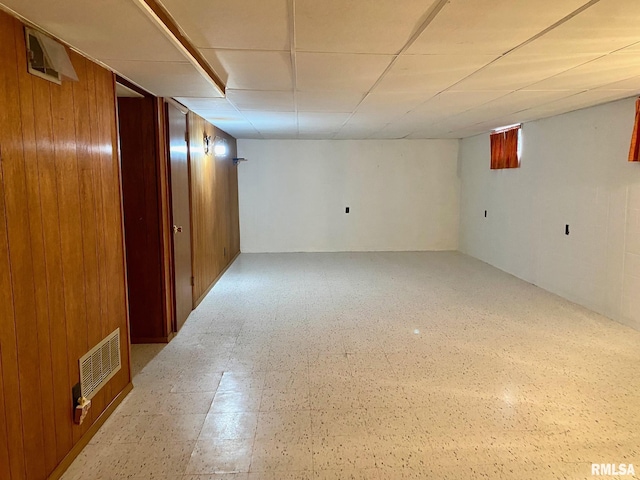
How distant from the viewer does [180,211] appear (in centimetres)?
402

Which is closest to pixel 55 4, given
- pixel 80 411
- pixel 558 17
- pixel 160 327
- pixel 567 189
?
pixel 80 411

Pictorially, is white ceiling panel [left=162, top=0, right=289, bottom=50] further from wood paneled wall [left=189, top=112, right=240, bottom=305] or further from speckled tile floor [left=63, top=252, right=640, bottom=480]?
wood paneled wall [left=189, top=112, right=240, bottom=305]

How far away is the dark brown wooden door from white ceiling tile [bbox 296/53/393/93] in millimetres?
1305

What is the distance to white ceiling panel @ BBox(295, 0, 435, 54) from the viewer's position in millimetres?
1793

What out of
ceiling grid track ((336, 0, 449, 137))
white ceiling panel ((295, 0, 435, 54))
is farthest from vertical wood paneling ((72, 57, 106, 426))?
ceiling grid track ((336, 0, 449, 137))

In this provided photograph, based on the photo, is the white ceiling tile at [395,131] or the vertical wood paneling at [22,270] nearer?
the vertical wood paneling at [22,270]

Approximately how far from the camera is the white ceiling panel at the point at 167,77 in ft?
8.05

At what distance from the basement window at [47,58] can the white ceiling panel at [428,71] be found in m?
1.84

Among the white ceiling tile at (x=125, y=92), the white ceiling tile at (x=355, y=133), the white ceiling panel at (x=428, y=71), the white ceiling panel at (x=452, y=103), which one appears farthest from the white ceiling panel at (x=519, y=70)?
the white ceiling tile at (x=355, y=133)

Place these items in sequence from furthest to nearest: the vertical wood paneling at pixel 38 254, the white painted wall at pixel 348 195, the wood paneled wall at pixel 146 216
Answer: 1. the white painted wall at pixel 348 195
2. the wood paneled wall at pixel 146 216
3. the vertical wood paneling at pixel 38 254

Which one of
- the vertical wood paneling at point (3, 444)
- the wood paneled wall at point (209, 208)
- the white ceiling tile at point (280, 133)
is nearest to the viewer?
the vertical wood paneling at point (3, 444)

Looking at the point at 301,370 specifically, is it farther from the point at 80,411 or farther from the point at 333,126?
the point at 333,126

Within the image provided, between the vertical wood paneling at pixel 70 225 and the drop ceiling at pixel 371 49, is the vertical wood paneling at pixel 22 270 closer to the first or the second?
the vertical wood paneling at pixel 70 225

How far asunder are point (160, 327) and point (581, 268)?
4.44 meters
